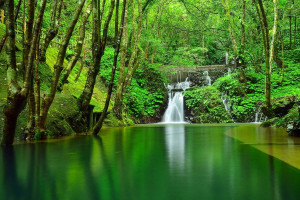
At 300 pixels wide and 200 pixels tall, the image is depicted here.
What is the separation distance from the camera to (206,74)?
79.9 ft

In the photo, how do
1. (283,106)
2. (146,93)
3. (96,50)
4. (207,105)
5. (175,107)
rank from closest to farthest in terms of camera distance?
(96,50), (283,106), (207,105), (146,93), (175,107)

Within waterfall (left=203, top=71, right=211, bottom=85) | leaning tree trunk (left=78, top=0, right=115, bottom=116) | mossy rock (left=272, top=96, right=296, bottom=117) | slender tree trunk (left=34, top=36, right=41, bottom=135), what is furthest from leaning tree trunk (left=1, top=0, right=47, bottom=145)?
waterfall (left=203, top=71, right=211, bottom=85)

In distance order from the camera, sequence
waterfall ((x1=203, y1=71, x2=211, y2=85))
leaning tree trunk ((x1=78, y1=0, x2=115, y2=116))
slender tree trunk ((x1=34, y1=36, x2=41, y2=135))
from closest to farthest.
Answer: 1. slender tree trunk ((x1=34, y1=36, x2=41, y2=135))
2. leaning tree trunk ((x1=78, y1=0, x2=115, y2=116))
3. waterfall ((x1=203, y1=71, x2=211, y2=85))

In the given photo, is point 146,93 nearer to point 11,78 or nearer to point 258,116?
point 258,116

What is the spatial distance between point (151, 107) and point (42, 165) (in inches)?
709

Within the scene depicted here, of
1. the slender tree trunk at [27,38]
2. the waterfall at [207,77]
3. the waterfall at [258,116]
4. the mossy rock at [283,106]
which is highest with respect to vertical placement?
the waterfall at [207,77]

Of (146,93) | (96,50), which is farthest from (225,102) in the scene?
(96,50)

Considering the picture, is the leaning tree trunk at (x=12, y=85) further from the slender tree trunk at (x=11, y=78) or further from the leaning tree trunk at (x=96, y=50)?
the leaning tree trunk at (x=96, y=50)

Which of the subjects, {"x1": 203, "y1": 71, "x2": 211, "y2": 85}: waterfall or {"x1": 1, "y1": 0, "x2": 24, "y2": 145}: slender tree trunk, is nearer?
{"x1": 1, "y1": 0, "x2": 24, "y2": 145}: slender tree trunk

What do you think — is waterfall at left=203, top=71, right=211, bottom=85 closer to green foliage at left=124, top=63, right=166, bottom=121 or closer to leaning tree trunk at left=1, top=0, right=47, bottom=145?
green foliage at left=124, top=63, right=166, bottom=121

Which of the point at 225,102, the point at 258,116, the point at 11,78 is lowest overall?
the point at 258,116

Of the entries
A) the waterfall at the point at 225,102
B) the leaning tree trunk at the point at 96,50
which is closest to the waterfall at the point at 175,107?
the waterfall at the point at 225,102

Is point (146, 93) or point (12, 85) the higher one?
point (146, 93)

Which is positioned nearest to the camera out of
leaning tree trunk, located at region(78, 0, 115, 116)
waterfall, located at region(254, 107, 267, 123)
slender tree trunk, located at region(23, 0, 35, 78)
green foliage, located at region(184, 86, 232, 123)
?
slender tree trunk, located at region(23, 0, 35, 78)
